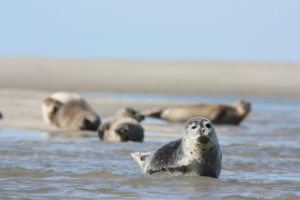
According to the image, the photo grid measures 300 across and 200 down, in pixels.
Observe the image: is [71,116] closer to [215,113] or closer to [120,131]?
[120,131]

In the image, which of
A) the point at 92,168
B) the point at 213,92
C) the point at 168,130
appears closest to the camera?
the point at 92,168

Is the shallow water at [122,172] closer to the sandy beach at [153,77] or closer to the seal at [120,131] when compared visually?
the seal at [120,131]

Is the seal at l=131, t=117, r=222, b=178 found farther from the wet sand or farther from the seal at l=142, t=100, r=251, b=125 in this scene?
the wet sand

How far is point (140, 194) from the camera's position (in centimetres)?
390

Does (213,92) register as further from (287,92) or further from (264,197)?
(264,197)

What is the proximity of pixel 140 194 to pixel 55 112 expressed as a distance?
600 centimetres

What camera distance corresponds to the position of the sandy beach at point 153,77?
2839 centimetres

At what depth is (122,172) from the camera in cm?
482

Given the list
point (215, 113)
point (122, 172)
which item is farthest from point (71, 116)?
point (122, 172)

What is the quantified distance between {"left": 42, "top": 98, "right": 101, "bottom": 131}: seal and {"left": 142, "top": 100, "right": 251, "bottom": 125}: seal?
2653 mm

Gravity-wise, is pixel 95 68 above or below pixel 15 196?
above

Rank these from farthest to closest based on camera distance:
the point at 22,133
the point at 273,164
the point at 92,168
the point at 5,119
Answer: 1. the point at 5,119
2. the point at 22,133
3. the point at 273,164
4. the point at 92,168

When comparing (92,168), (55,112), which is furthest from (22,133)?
(92,168)

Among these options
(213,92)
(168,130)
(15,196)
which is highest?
(213,92)
